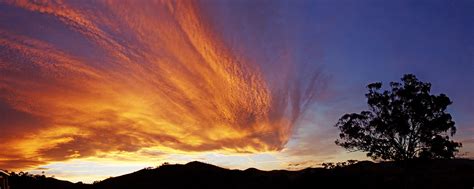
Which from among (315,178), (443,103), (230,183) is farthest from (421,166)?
(230,183)

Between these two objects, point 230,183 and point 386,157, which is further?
point 230,183

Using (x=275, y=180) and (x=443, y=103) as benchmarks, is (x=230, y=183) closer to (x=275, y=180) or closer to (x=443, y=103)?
(x=275, y=180)

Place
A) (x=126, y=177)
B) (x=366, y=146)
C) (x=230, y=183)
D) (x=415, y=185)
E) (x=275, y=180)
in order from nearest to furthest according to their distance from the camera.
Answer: (x=415, y=185), (x=366, y=146), (x=275, y=180), (x=230, y=183), (x=126, y=177)

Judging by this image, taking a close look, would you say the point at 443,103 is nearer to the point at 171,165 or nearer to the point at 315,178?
the point at 315,178

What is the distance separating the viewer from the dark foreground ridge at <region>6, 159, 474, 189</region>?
140ft

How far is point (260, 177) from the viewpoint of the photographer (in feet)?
198

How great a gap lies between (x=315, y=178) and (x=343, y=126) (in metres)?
16.9

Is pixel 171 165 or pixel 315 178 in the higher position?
pixel 171 165

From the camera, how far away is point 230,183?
60.1m

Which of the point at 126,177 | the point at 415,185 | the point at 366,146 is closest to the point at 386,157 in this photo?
the point at 366,146

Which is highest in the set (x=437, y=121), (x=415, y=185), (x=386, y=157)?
(x=437, y=121)

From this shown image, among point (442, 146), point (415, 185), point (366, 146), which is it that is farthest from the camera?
point (366, 146)

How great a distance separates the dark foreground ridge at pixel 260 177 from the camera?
42531 mm

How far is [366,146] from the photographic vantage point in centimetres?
4894
